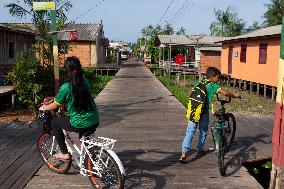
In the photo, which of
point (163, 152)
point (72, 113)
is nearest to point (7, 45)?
point (163, 152)

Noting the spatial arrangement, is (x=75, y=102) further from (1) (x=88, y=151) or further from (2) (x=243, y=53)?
(2) (x=243, y=53)

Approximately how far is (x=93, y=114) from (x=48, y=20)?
1253cm

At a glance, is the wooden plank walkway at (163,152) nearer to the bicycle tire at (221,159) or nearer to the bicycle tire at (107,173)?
the bicycle tire at (221,159)

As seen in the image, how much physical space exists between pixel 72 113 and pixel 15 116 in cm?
669

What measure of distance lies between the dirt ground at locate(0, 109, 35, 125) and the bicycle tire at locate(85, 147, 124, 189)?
5.82 metres

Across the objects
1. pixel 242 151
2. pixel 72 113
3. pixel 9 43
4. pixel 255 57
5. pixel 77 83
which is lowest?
A: pixel 242 151

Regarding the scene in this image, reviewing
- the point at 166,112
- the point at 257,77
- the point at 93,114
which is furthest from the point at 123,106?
the point at 257,77

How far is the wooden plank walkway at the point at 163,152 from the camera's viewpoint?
530cm

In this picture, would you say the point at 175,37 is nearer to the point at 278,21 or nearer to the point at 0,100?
the point at 0,100

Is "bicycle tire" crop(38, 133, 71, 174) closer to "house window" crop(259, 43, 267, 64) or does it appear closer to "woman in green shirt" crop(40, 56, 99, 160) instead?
"woman in green shirt" crop(40, 56, 99, 160)

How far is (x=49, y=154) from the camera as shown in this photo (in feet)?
19.0

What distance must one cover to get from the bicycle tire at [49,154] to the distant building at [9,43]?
13.2m

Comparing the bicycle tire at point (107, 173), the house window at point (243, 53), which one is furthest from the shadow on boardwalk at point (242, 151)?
the house window at point (243, 53)

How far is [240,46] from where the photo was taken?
24.3 metres
